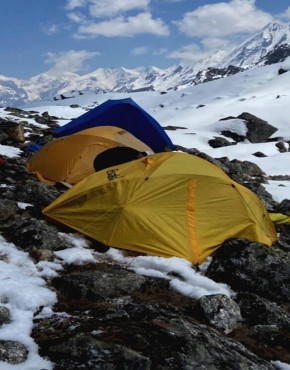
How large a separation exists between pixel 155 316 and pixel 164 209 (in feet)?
15.1

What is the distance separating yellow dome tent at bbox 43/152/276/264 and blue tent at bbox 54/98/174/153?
1157cm

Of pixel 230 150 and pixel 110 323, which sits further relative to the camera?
pixel 230 150

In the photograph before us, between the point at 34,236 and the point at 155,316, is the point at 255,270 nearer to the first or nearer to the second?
the point at 155,316

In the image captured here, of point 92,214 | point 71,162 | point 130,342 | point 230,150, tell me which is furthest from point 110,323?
point 230,150

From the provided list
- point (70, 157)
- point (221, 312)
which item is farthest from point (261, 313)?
point (70, 157)

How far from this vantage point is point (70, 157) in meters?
16.9

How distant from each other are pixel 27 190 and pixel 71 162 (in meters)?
3.47

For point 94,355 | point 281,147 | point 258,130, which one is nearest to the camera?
point 94,355

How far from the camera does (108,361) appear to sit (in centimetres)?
537

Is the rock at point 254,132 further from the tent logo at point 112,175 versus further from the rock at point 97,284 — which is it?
the rock at point 97,284

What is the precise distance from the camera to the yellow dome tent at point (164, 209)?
10523 millimetres

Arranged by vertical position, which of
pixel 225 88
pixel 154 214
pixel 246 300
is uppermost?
pixel 225 88

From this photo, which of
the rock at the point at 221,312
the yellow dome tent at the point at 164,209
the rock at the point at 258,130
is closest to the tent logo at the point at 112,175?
the yellow dome tent at the point at 164,209

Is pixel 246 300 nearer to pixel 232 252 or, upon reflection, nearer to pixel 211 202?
pixel 232 252
